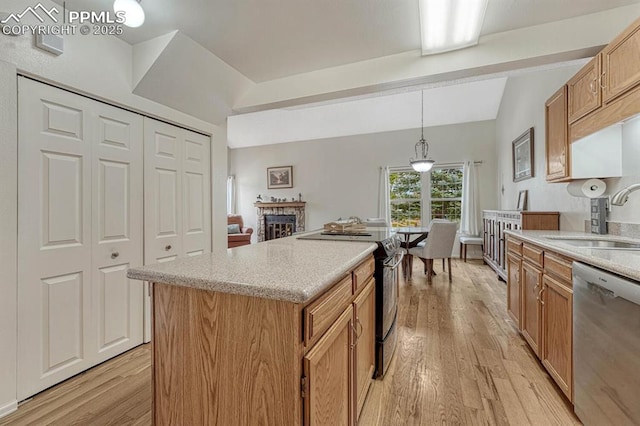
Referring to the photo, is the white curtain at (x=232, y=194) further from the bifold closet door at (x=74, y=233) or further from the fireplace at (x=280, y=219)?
the bifold closet door at (x=74, y=233)

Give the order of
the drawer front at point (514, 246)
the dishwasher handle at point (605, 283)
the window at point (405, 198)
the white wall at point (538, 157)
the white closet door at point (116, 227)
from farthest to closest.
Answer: the window at point (405, 198) → the drawer front at point (514, 246) → the white wall at point (538, 157) → the white closet door at point (116, 227) → the dishwasher handle at point (605, 283)

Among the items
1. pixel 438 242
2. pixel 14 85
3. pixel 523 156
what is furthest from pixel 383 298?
pixel 523 156

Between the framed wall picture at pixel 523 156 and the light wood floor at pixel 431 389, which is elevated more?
the framed wall picture at pixel 523 156

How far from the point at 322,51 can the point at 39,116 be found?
1992 millimetres

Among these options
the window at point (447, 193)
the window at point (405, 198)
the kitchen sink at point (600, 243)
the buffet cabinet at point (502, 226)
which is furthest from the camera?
the window at point (405, 198)

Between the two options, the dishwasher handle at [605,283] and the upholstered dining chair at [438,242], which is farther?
the upholstered dining chair at [438,242]

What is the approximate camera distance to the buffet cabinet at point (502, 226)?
300 cm

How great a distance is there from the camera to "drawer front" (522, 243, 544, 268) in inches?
73.6

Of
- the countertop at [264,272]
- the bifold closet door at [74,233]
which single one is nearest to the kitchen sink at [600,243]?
the countertop at [264,272]

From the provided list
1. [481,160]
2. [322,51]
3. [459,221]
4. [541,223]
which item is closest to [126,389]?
[322,51]

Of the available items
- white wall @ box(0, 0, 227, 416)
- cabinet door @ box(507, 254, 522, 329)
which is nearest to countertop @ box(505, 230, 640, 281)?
cabinet door @ box(507, 254, 522, 329)

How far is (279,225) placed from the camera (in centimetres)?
736

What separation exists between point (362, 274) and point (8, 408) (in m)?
2.08

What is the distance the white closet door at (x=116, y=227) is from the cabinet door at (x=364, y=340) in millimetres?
1847
